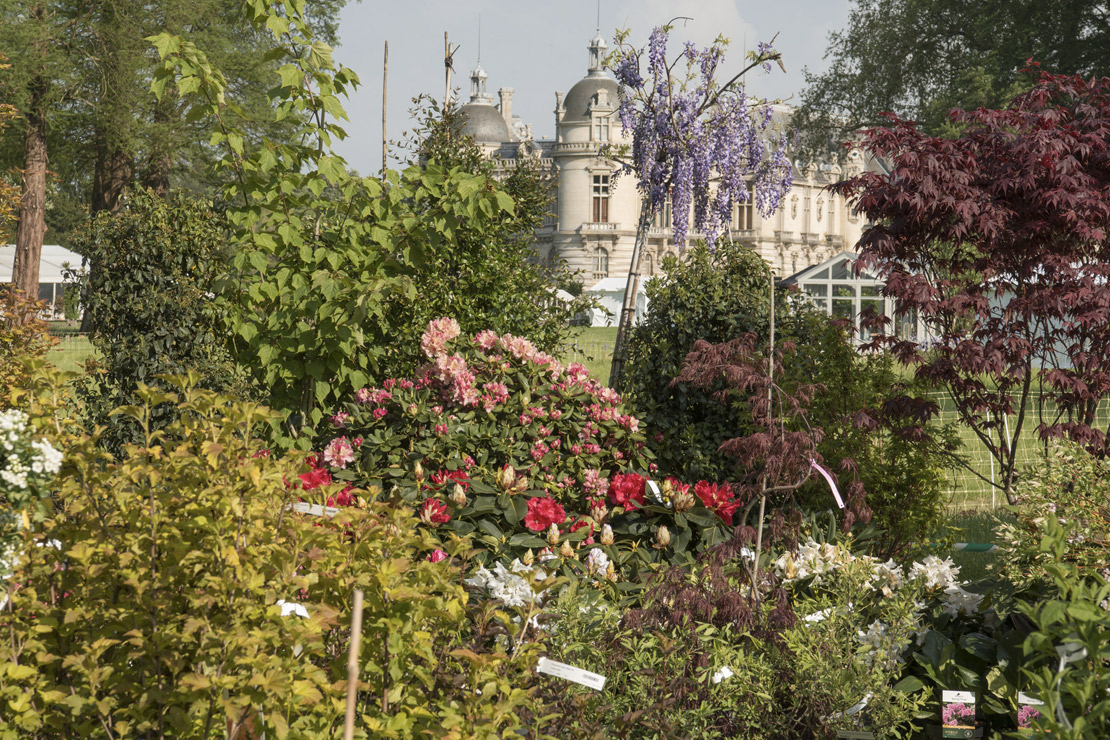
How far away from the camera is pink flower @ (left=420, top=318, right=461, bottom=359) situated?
4.27 m

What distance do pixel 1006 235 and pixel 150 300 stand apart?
16.5ft

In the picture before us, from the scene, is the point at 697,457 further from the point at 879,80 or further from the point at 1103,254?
the point at 879,80

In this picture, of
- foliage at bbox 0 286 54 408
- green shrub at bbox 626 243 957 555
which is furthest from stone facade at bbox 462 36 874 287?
green shrub at bbox 626 243 957 555

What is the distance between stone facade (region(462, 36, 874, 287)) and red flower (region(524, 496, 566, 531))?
45.6 meters

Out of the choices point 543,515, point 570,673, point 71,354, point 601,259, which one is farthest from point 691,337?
point 601,259

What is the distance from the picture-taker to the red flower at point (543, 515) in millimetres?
3645

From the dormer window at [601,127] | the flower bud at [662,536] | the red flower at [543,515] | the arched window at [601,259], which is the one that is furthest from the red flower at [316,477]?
the arched window at [601,259]

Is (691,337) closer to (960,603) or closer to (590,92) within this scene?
(960,603)

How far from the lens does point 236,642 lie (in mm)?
1735

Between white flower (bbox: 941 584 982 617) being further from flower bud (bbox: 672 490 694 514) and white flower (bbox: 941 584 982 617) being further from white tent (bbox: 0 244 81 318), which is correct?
white tent (bbox: 0 244 81 318)

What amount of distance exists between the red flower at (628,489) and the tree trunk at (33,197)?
1996cm

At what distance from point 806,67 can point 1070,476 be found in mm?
25809

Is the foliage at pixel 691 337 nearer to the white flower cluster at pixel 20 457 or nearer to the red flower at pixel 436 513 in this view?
the red flower at pixel 436 513

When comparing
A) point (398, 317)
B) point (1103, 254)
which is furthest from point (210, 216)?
point (1103, 254)
